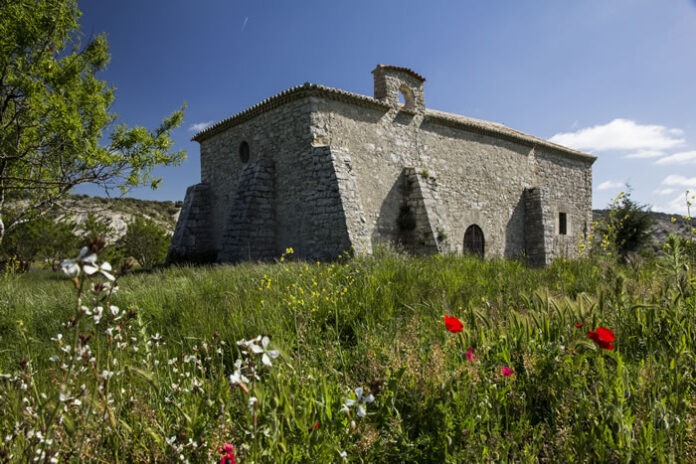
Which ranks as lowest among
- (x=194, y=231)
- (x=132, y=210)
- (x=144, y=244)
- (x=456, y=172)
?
(x=144, y=244)

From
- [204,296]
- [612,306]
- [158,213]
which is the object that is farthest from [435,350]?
[158,213]

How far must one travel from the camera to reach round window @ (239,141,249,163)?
13.4m

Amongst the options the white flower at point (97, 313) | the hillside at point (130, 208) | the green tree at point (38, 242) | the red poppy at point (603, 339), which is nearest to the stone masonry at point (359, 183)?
the green tree at point (38, 242)

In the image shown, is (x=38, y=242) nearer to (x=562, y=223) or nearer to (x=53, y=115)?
(x=53, y=115)

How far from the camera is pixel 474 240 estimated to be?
47.7 feet

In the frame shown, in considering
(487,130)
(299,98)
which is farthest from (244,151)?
(487,130)

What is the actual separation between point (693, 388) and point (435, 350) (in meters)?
1.41

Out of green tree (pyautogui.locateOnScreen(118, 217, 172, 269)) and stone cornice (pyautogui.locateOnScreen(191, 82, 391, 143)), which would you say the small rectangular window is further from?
green tree (pyautogui.locateOnScreen(118, 217, 172, 269))

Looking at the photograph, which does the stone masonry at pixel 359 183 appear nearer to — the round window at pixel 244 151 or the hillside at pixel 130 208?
the round window at pixel 244 151

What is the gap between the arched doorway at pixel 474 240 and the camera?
46.9 ft

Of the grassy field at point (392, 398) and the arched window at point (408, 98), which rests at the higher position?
the arched window at point (408, 98)

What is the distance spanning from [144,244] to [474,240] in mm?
15935

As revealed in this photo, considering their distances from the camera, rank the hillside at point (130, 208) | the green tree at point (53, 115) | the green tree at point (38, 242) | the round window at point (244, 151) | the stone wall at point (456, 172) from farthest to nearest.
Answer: the hillside at point (130, 208), the green tree at point (38, 242), the round window at point (244, 151), the stone wall at point (456, 172), the green tree at point (53, 115)

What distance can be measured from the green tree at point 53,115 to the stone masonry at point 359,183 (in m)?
3.29
